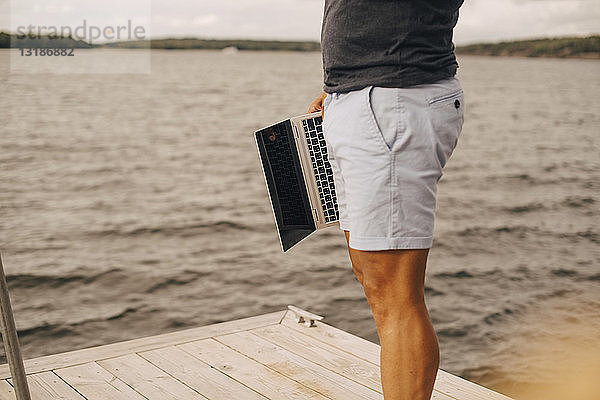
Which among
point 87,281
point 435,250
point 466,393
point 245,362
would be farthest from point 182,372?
point 435,250

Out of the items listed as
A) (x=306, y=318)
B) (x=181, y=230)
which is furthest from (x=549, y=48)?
(x=306, y=318)

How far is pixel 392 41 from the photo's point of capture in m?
1.38

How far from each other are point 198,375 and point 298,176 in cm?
86

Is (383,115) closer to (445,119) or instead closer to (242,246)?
(445,119)

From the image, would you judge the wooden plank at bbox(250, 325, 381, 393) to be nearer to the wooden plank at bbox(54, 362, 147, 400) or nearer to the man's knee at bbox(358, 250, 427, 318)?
the wooden plank at bbox(54, 362, 147, 400)

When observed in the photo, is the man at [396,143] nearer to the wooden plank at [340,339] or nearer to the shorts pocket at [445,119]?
the shorts pocket at [445,119]

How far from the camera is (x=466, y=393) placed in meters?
2.19

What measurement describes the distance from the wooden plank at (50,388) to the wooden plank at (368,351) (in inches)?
35.1

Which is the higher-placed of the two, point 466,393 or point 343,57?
point 343,57

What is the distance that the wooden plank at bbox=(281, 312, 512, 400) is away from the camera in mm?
2180

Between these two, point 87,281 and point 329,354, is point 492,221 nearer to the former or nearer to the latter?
point 87,281

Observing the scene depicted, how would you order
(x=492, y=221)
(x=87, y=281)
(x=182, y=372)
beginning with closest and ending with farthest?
(x=182, y=372) → (x=87, y=281) → (x=492, y=221)

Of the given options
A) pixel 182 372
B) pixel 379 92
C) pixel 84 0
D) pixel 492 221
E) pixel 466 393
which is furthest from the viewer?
pixel 84 0

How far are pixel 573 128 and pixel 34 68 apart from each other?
91.8 feet
